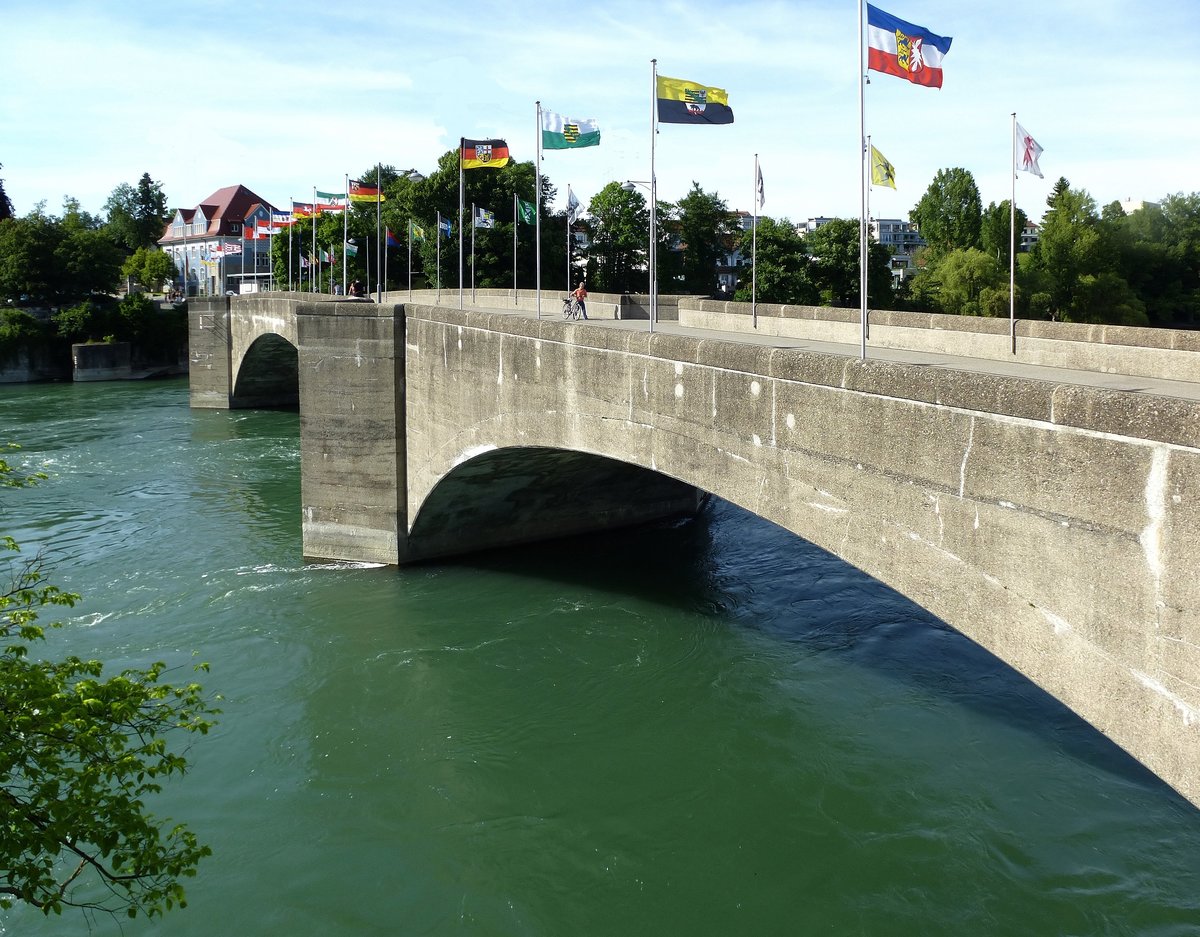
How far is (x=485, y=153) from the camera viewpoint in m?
29.4

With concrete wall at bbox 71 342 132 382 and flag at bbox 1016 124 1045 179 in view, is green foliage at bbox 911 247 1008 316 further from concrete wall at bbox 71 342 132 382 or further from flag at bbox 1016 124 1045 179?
concrete wall at bbox 71 342 132 382

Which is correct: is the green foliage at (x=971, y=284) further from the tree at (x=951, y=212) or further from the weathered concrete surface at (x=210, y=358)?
the weathered concrete surface at (x=210, y=358)

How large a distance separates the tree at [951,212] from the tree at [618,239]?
19025mm

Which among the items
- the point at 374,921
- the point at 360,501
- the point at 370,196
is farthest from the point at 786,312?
the point at 370,196

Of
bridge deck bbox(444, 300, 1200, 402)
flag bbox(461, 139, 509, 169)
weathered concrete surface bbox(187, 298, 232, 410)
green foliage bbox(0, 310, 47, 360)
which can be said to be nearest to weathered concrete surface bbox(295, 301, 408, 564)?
flag bbox(461, 139, 509, 169)

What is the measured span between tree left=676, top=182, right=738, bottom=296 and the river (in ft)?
160

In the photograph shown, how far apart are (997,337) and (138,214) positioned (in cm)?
13798

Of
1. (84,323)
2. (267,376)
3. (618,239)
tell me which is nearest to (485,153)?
(267,376)

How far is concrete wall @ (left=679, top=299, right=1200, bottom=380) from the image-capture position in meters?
13.0

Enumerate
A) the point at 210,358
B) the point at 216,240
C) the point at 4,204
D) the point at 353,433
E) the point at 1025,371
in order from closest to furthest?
the point at 1025,371 < the point at 353,433 < the point at 210,358 < the point at 4,204 < the point at 216,240

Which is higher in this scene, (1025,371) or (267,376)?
(1025,371)

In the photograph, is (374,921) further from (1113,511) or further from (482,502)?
(482,502)

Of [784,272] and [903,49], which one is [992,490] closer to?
[903,49]

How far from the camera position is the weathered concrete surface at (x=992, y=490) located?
7.28m
